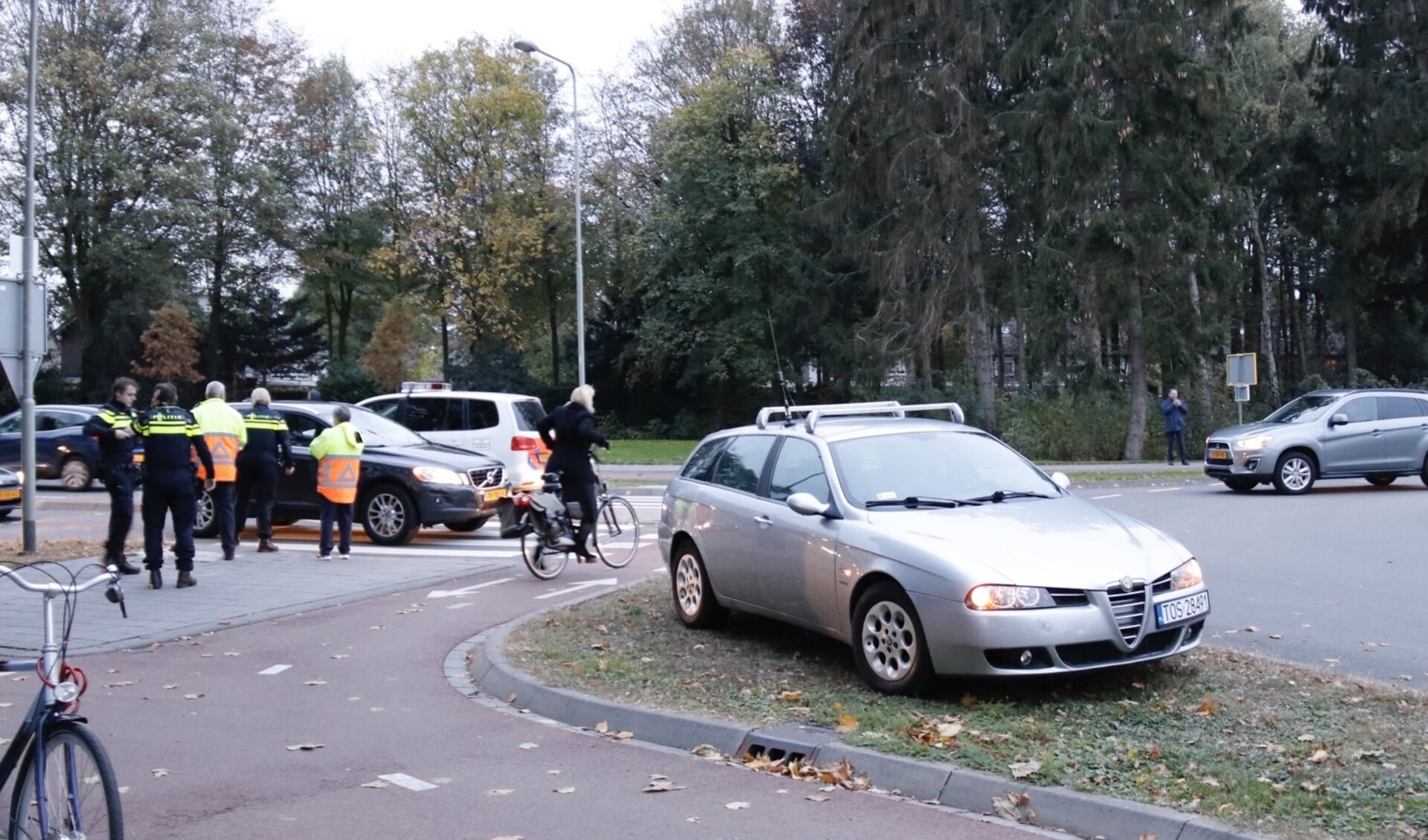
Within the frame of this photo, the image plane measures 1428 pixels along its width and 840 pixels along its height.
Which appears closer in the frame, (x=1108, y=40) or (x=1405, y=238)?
(x=1108, y=40)

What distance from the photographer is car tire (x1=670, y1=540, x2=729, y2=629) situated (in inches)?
374

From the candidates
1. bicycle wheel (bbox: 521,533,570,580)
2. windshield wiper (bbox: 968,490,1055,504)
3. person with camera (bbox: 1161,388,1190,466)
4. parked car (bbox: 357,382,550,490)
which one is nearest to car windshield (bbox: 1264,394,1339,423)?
person with camera (bbox: 1161,388,1190,466)

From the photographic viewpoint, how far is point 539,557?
13.0m

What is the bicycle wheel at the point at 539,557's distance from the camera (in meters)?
13.0

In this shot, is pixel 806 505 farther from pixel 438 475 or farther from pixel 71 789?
pixel 438 475

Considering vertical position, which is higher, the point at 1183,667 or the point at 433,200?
the point at 433,200

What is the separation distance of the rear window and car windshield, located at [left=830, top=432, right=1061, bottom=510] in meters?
10.5

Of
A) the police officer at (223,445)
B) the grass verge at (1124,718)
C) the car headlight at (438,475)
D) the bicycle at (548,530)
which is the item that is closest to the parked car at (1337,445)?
the bicycle at (548,530)

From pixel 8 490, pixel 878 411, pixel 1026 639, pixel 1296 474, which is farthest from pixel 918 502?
pixel 8 490

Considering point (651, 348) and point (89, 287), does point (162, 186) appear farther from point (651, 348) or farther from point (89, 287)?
point (651, 348)

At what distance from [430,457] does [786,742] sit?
34.3 feet

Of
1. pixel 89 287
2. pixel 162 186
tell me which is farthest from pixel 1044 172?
pixel 89 287

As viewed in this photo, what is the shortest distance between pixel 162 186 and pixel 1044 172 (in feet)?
100

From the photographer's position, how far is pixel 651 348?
49.4 metres
